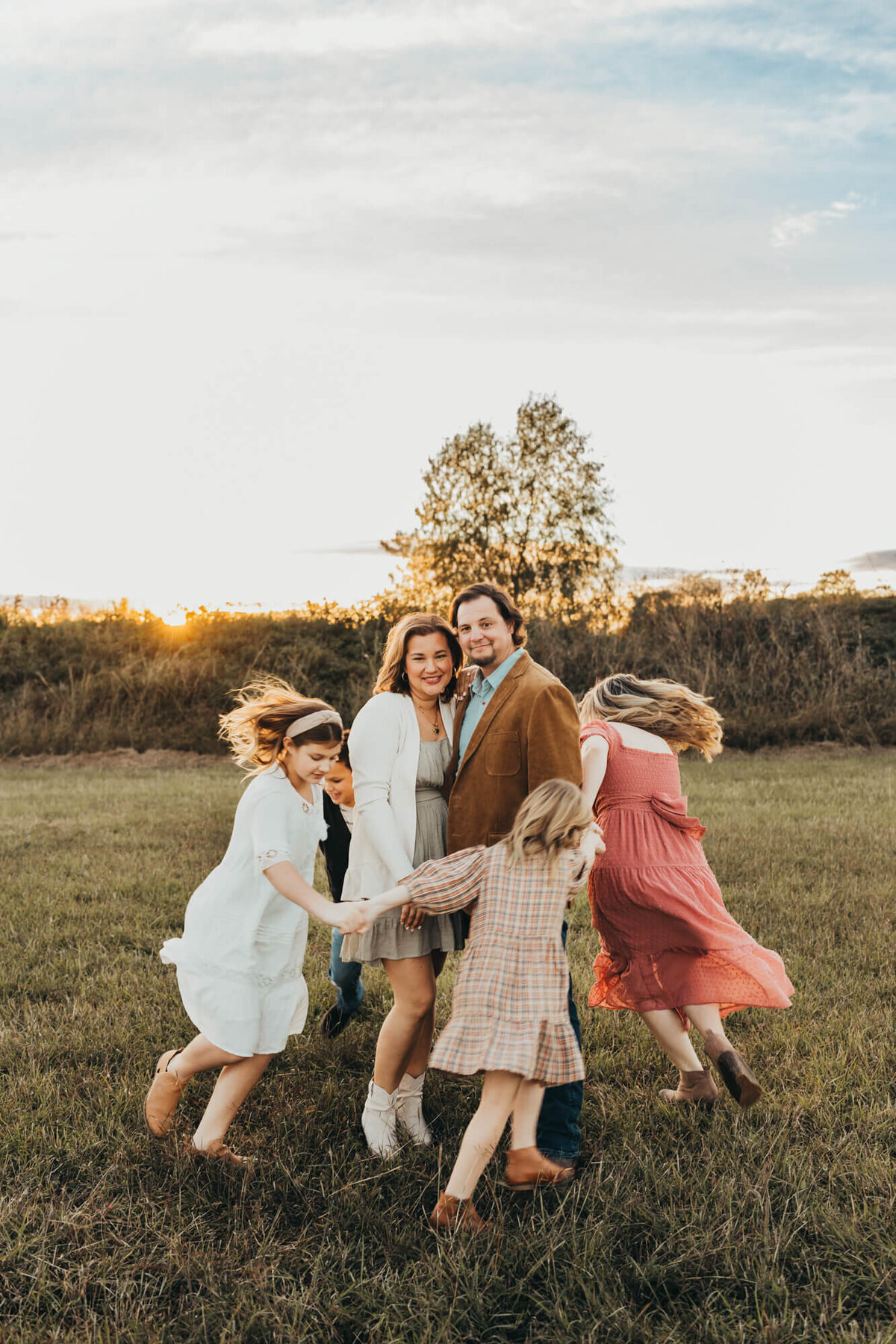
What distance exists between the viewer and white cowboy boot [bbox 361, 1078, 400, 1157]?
12.1 ft

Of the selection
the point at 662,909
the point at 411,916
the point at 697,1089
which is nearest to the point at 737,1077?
the point at 697,1089

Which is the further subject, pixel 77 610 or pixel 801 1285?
pixel 77 610

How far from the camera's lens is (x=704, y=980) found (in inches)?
159

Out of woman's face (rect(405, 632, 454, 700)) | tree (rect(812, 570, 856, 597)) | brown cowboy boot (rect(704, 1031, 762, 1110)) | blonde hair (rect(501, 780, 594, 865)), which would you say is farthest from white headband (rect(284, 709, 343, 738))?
tree (rect(812, 570, 856, 597))

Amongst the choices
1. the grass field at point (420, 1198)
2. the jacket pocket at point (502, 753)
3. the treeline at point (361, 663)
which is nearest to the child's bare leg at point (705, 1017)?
the grass field at point (420, 1198)

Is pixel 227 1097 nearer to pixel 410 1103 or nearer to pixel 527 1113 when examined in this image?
pixel 410 1103

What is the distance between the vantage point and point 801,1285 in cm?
288

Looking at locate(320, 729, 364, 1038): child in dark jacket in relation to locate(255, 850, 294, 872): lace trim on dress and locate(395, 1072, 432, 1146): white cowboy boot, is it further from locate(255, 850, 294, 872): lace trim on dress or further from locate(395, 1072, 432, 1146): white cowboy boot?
locate(255, 850, 294, 872): lace trim on dress

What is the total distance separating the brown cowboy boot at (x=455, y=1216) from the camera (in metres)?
3.04

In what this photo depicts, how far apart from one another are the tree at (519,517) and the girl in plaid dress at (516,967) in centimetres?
2286

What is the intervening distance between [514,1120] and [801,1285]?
97 centimetres

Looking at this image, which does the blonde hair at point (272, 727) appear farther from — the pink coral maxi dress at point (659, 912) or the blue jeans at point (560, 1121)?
the pink coral maxi dress at point (659, 912)

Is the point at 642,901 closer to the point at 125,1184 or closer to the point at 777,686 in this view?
the point at 125,1184

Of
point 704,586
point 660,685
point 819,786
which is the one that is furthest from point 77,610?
point 660,685
